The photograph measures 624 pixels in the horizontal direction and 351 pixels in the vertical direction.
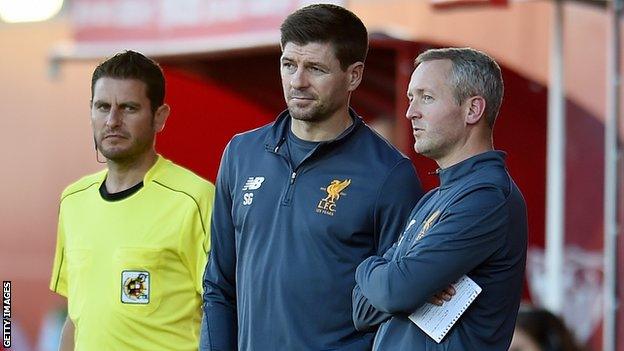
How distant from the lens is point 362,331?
372cm

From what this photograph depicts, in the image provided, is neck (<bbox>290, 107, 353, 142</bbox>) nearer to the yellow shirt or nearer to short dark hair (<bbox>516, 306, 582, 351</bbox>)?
the yellow shirt

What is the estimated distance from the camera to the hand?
3420 mm

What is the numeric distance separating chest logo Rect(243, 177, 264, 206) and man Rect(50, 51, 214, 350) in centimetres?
42

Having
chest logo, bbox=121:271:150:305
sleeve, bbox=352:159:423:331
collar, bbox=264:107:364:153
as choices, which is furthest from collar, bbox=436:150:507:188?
chest logo, bbox=121:271:150:305

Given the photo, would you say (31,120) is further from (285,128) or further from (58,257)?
(285,128)

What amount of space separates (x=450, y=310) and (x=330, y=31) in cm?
82

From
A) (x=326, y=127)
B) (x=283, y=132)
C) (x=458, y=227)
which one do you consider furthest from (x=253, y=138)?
(x=458, y=227)

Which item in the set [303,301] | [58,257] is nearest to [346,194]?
[303,301]

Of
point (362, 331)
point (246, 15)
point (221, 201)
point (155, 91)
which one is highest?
point (246, 15)

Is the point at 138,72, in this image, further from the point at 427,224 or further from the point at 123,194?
the point at 427,224

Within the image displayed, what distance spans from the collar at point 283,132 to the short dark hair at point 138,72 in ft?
1.90

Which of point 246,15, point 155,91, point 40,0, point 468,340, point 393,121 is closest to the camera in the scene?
point 468,340

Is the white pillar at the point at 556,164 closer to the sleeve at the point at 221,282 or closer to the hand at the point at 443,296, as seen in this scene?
the sleeve at the point at 221,282

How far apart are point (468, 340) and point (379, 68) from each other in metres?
4.84
